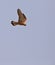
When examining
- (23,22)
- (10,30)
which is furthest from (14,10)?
(23,22)

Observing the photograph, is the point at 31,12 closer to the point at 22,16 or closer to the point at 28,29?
the point at 28,29

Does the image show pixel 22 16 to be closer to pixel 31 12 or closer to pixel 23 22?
pixel 23 22

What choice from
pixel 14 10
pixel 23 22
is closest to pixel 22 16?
pixel 23 22

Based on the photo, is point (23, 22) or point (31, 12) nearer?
point (23, 22)

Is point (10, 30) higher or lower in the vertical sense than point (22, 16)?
lower

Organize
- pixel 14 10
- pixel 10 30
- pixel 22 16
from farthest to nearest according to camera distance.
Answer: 1. pixel 10 30
2. pixel 14 10
3. pixel 22 16

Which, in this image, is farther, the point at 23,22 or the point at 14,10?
the point at 14,10

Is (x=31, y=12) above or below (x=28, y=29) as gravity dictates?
above

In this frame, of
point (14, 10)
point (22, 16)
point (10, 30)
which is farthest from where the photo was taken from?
point (10, 30)

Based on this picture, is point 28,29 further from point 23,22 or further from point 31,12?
point 23,22
